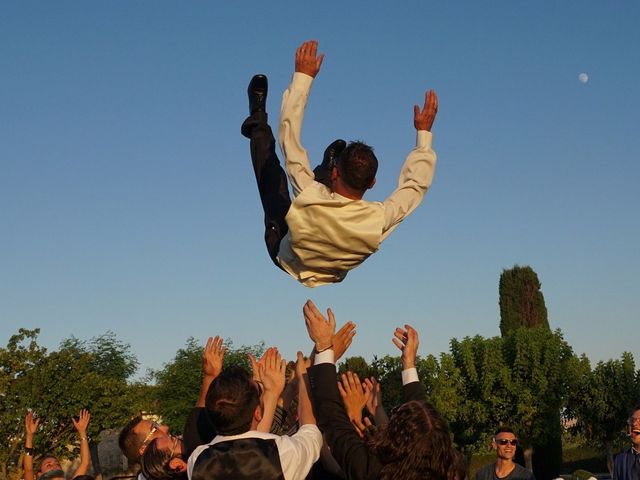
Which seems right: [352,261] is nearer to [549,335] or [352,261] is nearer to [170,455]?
[170,455]

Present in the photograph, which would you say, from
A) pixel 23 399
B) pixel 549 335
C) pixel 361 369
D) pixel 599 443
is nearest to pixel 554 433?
pixel 599 443

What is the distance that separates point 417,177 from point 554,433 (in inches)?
1611

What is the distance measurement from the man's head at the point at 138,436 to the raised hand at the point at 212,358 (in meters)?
0.62

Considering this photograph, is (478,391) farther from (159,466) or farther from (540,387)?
(159,466)

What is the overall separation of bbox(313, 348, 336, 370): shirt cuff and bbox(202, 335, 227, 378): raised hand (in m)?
1.00

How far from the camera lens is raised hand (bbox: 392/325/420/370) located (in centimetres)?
517

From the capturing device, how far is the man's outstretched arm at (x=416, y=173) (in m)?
5.97

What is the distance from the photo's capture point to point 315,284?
619 cm

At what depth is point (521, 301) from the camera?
53.7 m

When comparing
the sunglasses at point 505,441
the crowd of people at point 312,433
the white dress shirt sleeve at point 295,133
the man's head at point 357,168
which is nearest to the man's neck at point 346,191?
the man's head at point 357,168

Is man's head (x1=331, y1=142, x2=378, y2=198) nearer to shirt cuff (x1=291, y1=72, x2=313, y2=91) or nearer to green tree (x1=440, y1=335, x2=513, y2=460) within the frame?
shirt cuff (x1=291, y1=72, x2=313, y2=91)

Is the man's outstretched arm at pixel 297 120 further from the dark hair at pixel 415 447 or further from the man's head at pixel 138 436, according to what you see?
the dark hair at pixel 415 447

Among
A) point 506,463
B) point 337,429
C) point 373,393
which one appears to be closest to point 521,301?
point 506,463

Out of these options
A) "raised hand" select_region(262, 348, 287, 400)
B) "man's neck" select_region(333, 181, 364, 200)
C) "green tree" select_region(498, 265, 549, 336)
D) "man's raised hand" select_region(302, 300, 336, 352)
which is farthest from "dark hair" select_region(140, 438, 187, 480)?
"green tree" select_region(498, 265, 549, 336)
